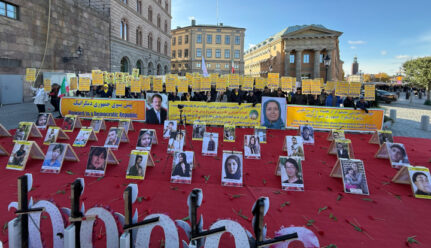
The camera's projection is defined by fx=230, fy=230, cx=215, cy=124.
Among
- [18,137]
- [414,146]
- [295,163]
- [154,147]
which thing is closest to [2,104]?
[18,137]

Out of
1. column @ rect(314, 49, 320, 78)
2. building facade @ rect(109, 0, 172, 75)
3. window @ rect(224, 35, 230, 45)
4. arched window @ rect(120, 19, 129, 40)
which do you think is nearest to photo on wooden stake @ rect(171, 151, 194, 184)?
building facade @ rect(109, 0, 172, 75)

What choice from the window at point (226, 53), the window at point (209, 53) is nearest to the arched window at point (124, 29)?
the window at point (209, 53)

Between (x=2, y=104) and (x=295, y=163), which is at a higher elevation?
(x=2, y=104)

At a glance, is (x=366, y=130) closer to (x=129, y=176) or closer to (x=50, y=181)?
(x=129, y=176)

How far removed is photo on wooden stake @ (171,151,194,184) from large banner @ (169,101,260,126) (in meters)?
6.52

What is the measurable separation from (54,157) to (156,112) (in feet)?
22.1

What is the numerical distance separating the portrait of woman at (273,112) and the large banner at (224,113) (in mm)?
374

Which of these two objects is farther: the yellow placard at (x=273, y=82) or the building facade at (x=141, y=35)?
the building facade at (x=141, y=35)

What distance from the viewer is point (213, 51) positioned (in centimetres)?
7375

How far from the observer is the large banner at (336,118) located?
11617mm

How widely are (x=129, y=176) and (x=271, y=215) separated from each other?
11.7 feet

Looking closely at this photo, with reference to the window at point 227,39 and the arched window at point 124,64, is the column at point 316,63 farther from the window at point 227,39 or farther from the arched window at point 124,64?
the arched window at point 124,64

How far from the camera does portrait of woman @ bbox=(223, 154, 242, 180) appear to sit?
5.60m

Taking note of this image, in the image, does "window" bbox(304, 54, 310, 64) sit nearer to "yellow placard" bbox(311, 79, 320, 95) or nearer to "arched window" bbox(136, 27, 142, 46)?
"arched window" bbox(136, 27, 142, 46)
